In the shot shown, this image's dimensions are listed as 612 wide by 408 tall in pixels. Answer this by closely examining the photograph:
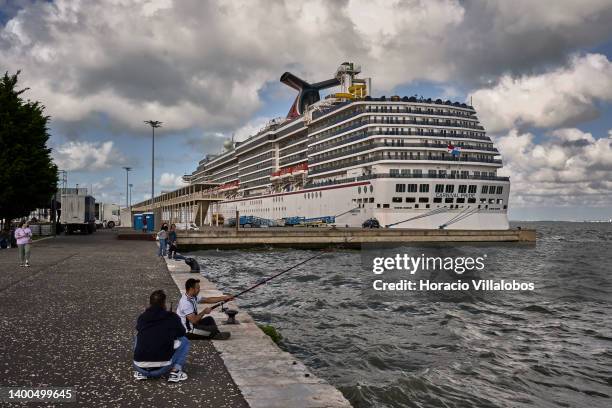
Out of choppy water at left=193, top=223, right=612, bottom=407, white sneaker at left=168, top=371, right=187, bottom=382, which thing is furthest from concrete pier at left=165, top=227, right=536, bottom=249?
white sneaker at left=168, top=371, right=187, bottom=382

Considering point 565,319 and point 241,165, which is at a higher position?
point 241,165

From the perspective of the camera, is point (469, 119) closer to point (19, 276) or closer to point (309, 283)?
point (309, 283)

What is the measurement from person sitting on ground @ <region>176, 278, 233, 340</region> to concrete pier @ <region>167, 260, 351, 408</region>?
18 centimetres

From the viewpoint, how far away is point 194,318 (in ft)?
29.0

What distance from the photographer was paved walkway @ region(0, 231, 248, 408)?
6305 millimetres

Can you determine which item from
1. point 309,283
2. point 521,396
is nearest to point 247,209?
point 309,283

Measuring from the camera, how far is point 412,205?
54.8 meters

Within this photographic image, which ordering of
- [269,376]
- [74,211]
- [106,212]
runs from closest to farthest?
[269,376] < [74,211] < [106,212]

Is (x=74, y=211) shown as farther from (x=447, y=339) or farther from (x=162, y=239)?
(x=447, y=339)

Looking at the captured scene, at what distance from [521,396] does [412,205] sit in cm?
4637

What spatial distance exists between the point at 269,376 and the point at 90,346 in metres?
3.33

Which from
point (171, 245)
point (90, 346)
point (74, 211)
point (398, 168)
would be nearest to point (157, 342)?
point (90, 346)

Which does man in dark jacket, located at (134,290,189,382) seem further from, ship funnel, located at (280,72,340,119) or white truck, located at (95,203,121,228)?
white truck, located at (95,203,121,228)

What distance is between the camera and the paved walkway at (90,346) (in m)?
6.30
